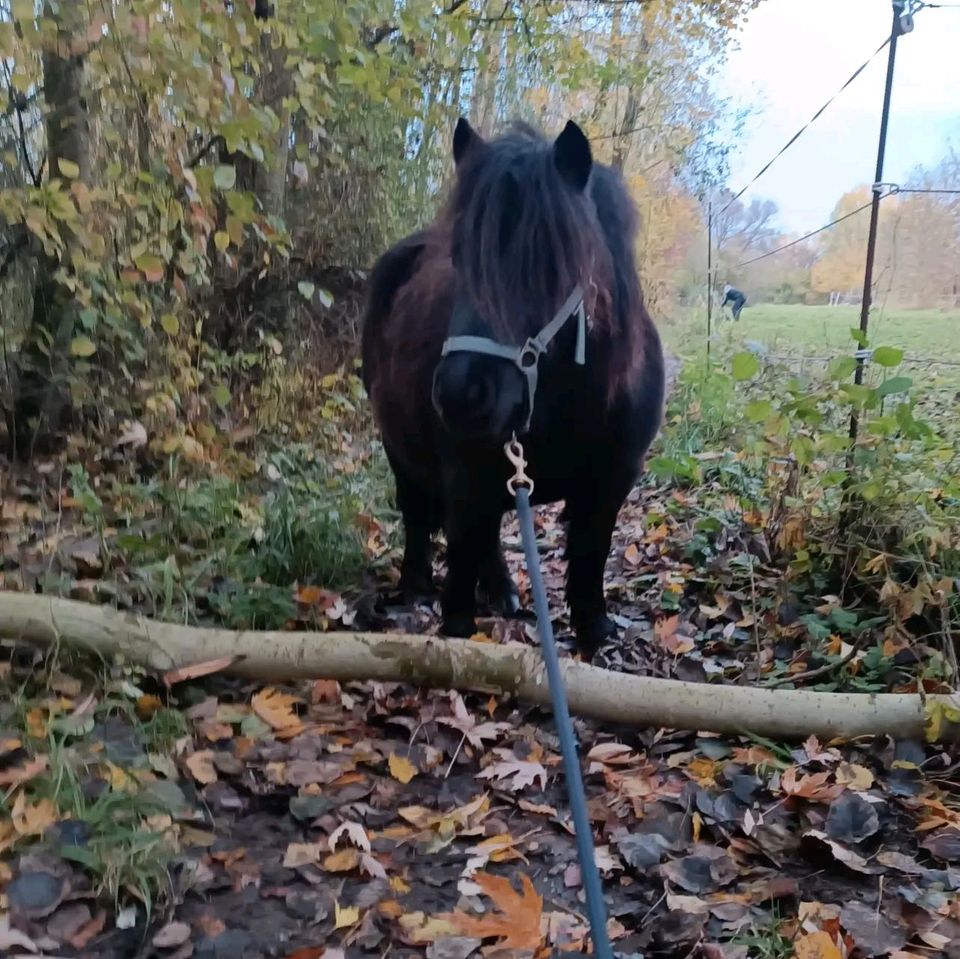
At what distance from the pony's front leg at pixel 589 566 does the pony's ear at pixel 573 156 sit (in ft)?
3.85

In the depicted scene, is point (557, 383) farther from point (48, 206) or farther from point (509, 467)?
point (48, 206)

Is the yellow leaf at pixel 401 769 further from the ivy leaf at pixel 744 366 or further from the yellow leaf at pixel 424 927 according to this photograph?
the ivy leaf at pixel 744 366

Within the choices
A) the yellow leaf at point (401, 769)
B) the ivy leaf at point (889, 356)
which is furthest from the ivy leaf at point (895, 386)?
the yellow leaf at point (401, 769)

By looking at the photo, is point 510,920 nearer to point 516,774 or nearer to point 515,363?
point 516,774

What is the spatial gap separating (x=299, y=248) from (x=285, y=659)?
4350mm

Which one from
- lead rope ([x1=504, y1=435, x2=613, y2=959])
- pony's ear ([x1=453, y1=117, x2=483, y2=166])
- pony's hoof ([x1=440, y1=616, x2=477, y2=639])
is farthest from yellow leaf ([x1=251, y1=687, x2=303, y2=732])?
pony's ear ([x1=453, y1=117, x2=483, y2=166])

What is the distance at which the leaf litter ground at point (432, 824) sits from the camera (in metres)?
1.74

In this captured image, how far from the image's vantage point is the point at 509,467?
285 cm

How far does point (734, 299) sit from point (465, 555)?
18.0ft

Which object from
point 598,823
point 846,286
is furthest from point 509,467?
point 846,286

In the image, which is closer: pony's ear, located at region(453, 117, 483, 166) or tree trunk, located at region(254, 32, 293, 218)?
pony's ear, located at region(453, 117, 483, 166)

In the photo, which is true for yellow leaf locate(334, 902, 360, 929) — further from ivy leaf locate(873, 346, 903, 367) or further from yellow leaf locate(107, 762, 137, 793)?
ivy leaf locate(873, 346, 903, 367)

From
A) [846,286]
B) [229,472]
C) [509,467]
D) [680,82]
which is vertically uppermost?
[680,82]

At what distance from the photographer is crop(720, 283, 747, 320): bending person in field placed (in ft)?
24.8
